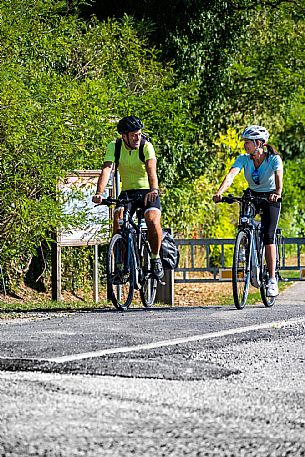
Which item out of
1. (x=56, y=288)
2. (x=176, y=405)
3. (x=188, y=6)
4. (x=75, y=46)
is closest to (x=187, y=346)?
(x=176, y=405)

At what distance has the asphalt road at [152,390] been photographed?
4480 millimetres

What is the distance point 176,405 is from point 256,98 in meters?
18.1

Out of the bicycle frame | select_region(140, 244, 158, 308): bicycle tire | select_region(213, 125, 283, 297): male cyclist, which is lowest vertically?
select_region(140, 244, 158, 308): bicycle tire

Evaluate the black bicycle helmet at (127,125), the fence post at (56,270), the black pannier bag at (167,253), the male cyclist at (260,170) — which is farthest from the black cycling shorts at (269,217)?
the fence post at (56,270)

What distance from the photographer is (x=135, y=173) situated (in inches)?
437

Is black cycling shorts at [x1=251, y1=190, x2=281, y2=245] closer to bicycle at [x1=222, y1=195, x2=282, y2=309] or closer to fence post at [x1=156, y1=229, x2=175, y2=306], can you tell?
bicycle at [x1=222, y1=195, x2=282, y2=309]

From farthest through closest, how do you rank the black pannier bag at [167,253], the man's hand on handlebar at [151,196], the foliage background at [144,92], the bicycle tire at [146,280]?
the foliage background at [144,92]
the black pannier bag at [167,253]
the bicycle tire at [146,280]
the man's hand on handlebar at [151,196]

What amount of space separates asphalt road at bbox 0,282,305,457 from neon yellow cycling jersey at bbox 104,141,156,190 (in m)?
2.20

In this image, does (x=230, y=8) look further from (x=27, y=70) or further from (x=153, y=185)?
(x=153, y=185)

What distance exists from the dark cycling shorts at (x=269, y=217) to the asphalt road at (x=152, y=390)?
2.83m

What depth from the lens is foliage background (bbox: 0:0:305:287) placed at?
13.2m

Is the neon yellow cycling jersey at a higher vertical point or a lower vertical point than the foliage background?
lower

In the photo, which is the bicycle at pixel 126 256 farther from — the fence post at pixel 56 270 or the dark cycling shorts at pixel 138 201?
the fence post at pixel 56 270

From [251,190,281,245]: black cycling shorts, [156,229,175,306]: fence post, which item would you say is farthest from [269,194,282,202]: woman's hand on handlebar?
[156,229,175,306]: fence post
